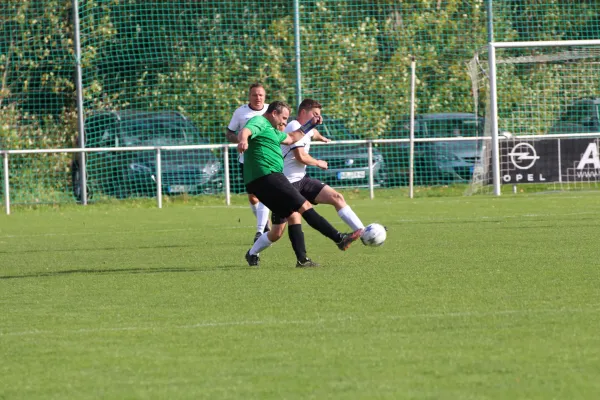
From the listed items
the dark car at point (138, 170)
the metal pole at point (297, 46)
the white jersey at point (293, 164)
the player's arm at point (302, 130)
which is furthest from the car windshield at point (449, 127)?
the player's arm at point (302, 130)

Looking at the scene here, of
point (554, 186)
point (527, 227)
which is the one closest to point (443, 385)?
point (527, 227)

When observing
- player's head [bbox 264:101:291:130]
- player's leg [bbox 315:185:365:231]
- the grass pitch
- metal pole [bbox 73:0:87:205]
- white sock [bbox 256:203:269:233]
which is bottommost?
the grass pitch

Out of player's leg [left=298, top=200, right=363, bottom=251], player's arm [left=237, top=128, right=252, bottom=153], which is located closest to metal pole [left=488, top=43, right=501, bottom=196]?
player's leg [left=298, top=200, right=363, bottom=251]

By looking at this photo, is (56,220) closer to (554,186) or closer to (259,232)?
(259,232)

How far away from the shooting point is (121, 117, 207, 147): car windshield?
992 inches

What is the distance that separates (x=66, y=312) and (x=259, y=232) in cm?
544

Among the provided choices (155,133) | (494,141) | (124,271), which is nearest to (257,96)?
(124,271)

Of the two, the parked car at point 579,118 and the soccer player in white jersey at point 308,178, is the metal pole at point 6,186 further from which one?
the soccer player in white jersey at point 308,178

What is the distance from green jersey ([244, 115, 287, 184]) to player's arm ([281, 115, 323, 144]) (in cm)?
19

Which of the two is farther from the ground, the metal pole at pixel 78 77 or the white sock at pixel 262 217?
the metal pole at pixel 78 77

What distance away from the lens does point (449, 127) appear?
1029 inches

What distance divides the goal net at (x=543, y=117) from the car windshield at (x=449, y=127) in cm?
64

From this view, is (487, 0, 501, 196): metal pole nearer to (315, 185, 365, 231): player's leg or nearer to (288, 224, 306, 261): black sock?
(315, 185, 365, 231): player's leg

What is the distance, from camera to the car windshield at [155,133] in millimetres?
25188
